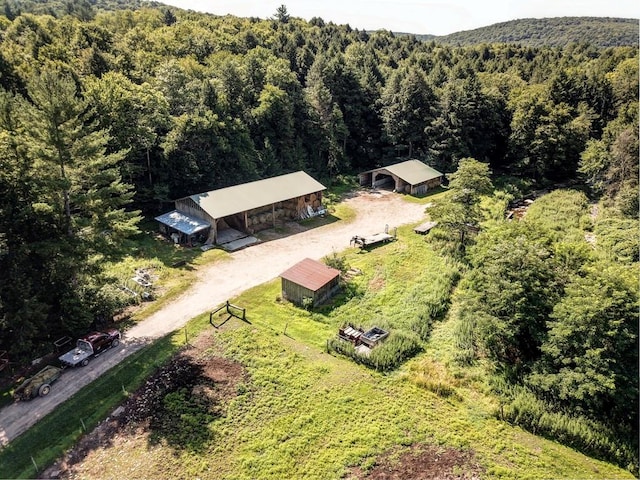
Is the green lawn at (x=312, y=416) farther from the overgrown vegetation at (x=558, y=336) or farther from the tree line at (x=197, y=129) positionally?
the tree line at (x=197, y=129)

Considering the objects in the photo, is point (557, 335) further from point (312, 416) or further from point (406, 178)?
point (406, 178)

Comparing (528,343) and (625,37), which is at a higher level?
(625,37)

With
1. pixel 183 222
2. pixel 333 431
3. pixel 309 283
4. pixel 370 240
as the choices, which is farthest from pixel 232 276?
pixel 333 431

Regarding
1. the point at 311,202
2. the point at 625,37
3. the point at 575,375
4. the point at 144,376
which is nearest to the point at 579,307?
the point at 575,375

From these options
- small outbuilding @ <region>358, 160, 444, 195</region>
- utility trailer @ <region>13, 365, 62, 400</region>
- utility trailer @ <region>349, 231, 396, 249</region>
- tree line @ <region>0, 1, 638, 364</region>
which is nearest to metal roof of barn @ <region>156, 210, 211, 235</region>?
tree line @ <region>0, 1, 638, 364</region>

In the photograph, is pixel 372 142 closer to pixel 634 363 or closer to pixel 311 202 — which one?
pixel 311 202

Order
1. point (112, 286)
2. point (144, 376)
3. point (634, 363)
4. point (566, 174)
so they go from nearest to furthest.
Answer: point (634, 363)
point (144, 376)
point (112, 286)
point (566, 174)

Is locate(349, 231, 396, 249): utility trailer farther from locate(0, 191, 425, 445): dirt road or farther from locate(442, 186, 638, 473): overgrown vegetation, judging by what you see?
locate(442, 186, 638, 473): overgrown vegetation
